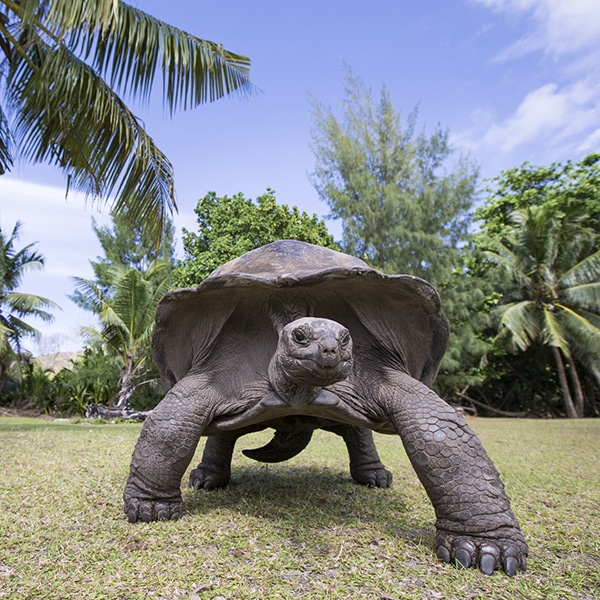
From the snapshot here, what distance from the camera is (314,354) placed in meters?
1.87

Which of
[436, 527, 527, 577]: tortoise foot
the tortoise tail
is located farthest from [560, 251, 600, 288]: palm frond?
[436, 527, 527, 577]: tortoise foot

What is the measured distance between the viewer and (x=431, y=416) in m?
2.09

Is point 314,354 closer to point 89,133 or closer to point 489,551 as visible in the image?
point 489,551

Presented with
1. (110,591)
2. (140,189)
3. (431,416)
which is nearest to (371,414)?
Answer: (431,416)

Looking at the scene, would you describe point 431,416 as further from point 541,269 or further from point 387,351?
point 541,269

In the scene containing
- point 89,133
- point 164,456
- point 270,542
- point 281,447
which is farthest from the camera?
point 89,133

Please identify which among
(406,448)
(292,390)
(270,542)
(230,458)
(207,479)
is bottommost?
(270,542)

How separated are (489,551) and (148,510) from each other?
149 centimetres

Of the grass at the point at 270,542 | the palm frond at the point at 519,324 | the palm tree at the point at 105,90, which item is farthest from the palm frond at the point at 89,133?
the palm frond at the point at 519,324

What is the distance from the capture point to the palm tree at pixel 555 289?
14281mm

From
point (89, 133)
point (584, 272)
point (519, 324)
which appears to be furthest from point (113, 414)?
point (584, 272)

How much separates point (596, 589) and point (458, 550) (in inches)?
18.4

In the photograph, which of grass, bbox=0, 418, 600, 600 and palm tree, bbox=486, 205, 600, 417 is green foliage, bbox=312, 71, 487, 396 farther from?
grass, bbox=0, 418, 600, 600

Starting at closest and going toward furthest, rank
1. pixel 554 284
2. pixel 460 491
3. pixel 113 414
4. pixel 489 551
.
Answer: pixel 489 551, pixel 460 491, pixel 113 414, pixel 554 284
